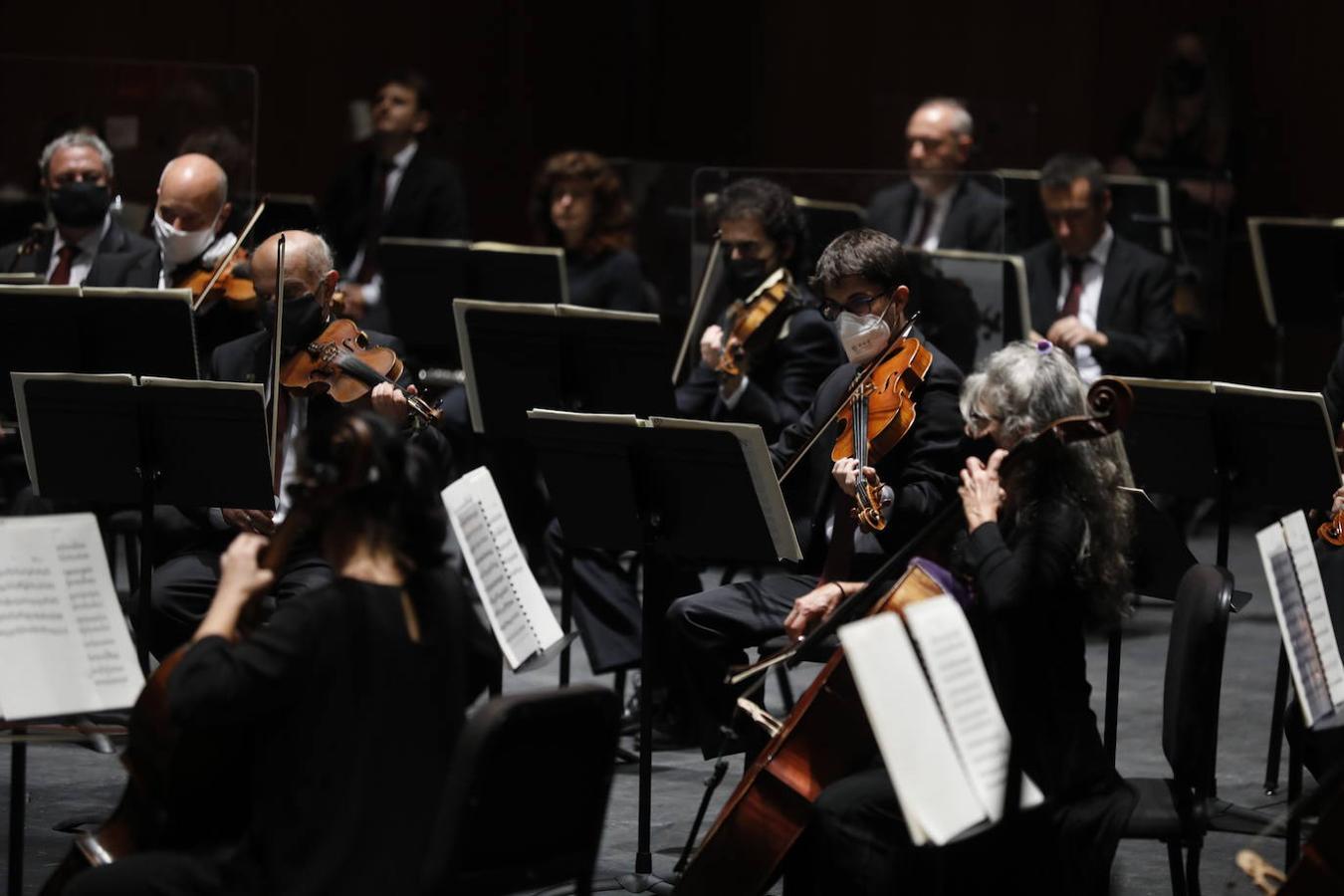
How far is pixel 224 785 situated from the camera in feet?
8.96

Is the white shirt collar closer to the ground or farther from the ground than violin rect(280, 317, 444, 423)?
farther from the ground

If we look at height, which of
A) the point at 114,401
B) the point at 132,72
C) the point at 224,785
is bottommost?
the point at 224,785

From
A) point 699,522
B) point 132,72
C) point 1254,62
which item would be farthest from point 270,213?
point 1254,62

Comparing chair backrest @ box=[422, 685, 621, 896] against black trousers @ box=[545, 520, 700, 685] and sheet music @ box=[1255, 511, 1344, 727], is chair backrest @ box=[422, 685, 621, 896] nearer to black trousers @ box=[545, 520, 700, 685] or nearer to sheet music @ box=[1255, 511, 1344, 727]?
sheet music @ box=[1255, 511, 1344, 727]

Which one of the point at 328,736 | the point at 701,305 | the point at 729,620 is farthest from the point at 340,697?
the point at 701,305

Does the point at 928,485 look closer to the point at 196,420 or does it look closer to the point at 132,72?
the point at 196,420

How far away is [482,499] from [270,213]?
10.7 ft

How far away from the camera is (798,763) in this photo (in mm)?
3285

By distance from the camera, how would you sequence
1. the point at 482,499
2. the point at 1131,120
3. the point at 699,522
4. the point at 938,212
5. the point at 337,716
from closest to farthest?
the point at 337,716 → the point at 482,499 → the point at 699,522 → the point at 938,212 → the point at 1131,120

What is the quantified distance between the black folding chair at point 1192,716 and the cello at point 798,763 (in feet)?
1.31

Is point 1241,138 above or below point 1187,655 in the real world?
above

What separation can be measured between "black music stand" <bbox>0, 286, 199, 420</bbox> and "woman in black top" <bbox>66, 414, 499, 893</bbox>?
6.12 ft

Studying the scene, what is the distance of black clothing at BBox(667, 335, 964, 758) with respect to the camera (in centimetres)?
400

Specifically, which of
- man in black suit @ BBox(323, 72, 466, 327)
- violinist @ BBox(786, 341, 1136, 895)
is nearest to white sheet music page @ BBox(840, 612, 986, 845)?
violinist @ BBox(786, 341, 1136, 895)
